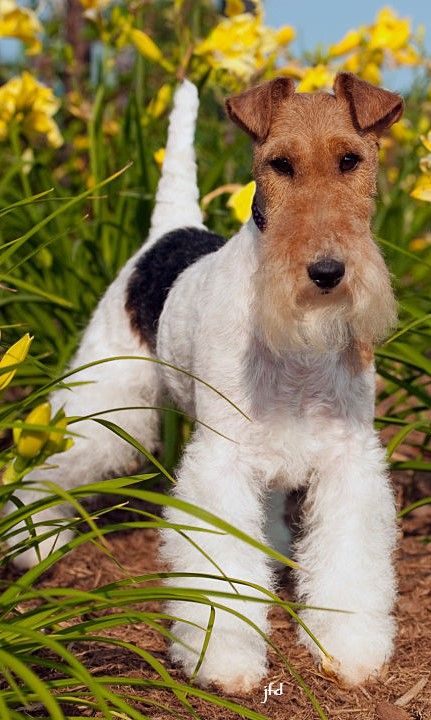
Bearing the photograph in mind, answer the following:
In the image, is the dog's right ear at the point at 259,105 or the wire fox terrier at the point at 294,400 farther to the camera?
the dog's right ear at the point at 259,105

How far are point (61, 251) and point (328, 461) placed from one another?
7.36 ft

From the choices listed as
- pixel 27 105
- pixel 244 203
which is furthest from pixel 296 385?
pixel 27 105

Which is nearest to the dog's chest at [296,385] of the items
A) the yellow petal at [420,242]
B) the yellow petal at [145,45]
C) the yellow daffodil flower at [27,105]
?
the yellow petal at [145,45]

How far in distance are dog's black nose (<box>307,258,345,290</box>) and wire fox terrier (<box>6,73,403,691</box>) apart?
0.07m

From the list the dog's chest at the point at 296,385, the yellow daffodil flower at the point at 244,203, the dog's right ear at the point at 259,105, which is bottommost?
the dog's chest at the point at 296,385

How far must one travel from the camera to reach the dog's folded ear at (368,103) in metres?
2.52

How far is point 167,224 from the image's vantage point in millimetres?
3764

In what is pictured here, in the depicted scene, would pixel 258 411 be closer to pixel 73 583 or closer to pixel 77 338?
pixel 73 583

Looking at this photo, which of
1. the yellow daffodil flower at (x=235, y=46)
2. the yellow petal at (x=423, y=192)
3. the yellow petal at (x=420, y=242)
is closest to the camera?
the yellow petal at (x=423, y=192)

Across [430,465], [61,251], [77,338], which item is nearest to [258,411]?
[430,465]

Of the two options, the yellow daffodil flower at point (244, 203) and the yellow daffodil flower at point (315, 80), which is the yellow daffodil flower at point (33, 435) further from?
the yellow daffodil flower at point (315, 80)

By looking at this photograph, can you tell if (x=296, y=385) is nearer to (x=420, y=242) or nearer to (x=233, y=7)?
(x=233, y=7)

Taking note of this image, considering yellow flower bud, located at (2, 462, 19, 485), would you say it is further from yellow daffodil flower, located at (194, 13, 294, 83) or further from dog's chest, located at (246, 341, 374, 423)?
yellow daffodil flower, located at (194, 13, 294, 83)

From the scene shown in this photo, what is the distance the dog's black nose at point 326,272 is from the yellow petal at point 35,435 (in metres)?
0.68
